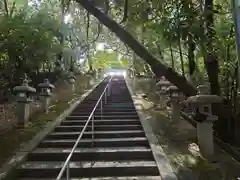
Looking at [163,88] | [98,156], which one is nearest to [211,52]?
[98,156]

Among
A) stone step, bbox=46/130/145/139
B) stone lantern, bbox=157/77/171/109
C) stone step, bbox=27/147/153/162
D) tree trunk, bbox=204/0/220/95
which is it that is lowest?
stone step, bbox=27/147/153/162

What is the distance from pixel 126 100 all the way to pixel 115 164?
8178 mm

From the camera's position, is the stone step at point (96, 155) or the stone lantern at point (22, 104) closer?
the stone step at point (96, 155)

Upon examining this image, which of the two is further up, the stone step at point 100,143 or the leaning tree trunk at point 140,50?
the leaning tree trunk at point 140,50

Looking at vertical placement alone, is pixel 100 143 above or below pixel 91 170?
above

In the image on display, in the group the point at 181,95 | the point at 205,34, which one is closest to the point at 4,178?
the point at 205,34

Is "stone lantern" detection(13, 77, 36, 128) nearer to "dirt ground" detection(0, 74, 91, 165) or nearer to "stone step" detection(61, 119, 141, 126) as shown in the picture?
"dirt ground" detection(0, 74, 91, 165)

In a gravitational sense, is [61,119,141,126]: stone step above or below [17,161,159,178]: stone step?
above

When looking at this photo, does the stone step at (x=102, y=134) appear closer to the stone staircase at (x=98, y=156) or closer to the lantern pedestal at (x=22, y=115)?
the stone staircase at (x=98, y=156)

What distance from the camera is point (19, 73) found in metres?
12.0

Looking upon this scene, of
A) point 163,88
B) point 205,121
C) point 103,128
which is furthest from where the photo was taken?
point 163,88

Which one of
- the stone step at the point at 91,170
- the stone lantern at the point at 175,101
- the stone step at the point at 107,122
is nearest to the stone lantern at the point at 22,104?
the stone step at the point at 107,122

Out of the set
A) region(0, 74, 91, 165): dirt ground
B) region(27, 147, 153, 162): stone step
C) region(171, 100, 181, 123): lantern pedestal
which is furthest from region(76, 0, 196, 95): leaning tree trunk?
region(0, 74, 91, 165): dirt ground

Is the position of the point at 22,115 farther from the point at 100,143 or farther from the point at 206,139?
the point at 206,139
